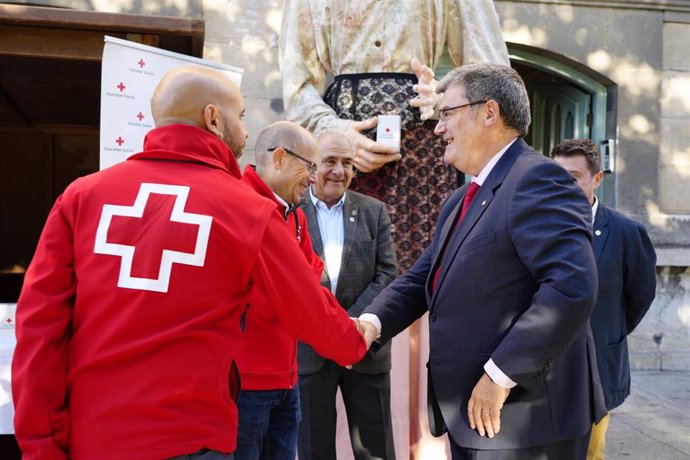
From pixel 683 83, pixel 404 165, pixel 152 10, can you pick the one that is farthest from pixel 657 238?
pixel 152 10

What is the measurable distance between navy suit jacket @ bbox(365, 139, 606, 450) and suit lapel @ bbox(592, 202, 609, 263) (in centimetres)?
115

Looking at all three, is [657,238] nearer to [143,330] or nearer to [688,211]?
[688,211]

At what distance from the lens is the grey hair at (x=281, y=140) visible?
273cm

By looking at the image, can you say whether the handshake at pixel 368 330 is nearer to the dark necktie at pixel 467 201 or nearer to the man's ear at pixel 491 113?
the dark necktie at pixel 467 201

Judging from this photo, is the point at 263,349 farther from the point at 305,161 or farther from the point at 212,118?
the point at 212,118

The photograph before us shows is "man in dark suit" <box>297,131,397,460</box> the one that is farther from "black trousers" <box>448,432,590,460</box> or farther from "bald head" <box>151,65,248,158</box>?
"bald head" <box>151,65,248,158</box>

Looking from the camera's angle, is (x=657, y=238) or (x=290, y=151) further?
(x=657, y=238)

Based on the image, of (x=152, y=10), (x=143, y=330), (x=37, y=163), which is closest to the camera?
(x=143, y=330)

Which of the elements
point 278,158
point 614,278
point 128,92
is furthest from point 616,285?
point 128,92

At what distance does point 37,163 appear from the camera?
9.08m

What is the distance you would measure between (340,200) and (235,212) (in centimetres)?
174

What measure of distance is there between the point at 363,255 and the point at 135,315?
1821mm

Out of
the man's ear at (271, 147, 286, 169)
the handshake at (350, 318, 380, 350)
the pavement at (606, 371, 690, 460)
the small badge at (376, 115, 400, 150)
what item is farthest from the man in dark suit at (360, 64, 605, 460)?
the pavement at (606, 371, 690, 460)

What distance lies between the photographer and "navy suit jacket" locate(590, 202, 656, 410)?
10.9 feet
